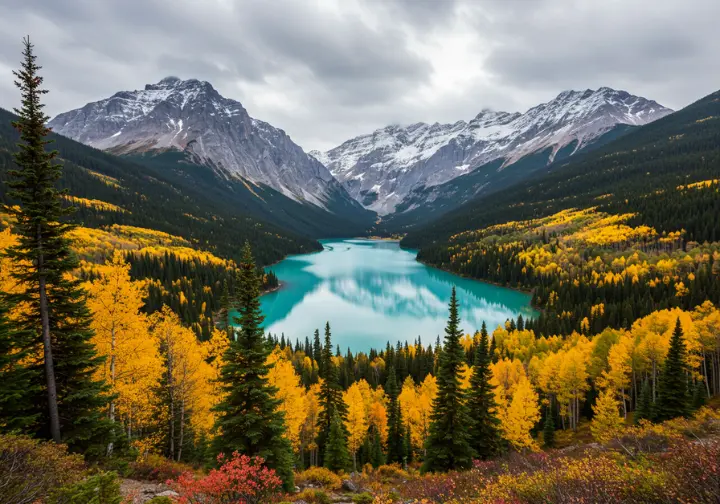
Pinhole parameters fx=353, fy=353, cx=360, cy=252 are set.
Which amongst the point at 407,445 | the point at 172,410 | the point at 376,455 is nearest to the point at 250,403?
the point at 172,410

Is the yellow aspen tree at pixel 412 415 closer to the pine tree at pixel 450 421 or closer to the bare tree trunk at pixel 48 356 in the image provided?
the pine tree at pixel 450 421

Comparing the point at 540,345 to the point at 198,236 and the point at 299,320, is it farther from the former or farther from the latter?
the point at 198,236

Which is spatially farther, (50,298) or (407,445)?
(407,445)

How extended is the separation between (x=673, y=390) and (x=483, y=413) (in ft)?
63.8

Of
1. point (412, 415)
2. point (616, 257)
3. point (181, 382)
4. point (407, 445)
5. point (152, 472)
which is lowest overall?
point (407, 445)

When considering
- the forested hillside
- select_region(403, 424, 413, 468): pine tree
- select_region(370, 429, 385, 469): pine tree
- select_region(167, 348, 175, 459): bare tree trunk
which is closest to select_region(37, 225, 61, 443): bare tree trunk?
select_region(167, 348, 175, 459): bare tree trunk

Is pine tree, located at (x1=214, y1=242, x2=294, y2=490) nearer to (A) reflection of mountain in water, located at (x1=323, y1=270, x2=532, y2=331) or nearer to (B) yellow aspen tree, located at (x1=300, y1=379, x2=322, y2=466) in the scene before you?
(B) yellow aspen tree, located at (x1=300, y1=379, x2=322, y2=466)

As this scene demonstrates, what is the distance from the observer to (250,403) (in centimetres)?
1683

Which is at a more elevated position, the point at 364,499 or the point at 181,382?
the point at 181,382

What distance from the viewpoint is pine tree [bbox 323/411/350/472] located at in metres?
29.9

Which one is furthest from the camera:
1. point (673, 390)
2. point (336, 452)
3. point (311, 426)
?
point (311, 426)

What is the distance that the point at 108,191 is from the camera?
200 meters

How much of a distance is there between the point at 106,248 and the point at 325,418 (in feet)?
371

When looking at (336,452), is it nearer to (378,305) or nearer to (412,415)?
(412,415)
